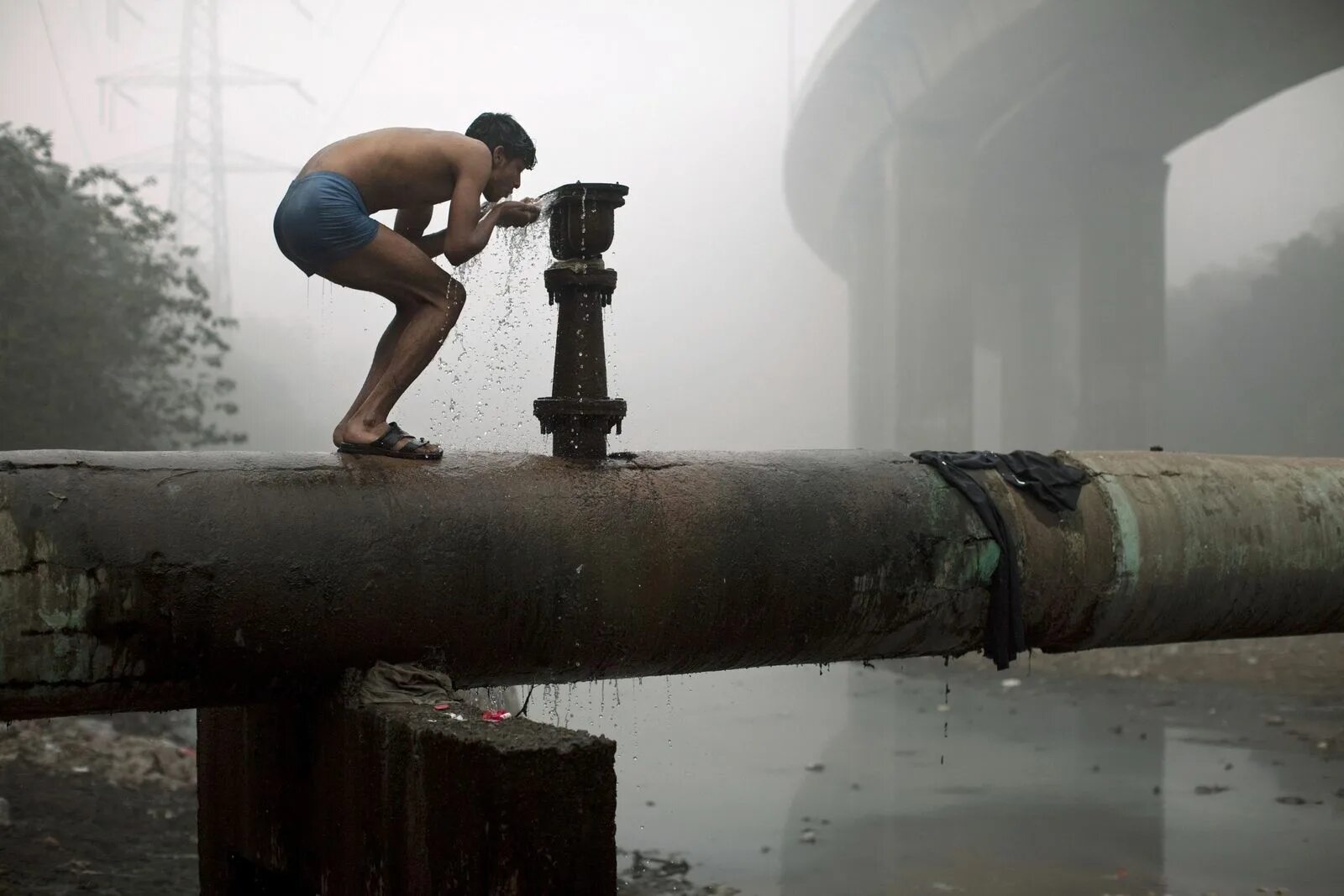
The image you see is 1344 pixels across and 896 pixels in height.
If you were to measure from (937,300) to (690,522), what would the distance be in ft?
34.7

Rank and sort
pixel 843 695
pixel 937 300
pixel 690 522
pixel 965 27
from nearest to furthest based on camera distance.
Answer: pixel 690 522
pixel 843 695
pixel 965 27
pixel 937 300

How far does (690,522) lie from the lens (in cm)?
313

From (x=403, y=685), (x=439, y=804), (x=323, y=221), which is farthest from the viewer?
(x=323, y=221)

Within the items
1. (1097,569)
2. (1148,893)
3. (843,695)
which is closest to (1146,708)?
(843,695)

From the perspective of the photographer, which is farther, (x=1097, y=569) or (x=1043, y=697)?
Result: (x=1043, y=697)

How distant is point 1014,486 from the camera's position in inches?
146

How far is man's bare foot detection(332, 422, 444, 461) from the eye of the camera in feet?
9.90

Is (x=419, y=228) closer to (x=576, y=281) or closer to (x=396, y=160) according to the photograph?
(x=396, y=160)

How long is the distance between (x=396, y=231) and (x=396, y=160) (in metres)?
0.20

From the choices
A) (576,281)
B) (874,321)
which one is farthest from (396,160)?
(874,321)

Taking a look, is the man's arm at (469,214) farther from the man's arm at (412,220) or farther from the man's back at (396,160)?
the man's arm at (412,220)

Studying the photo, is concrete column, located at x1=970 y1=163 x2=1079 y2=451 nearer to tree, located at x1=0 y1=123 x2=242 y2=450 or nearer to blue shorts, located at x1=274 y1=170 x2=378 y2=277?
tree, located at x1=0 y1=123 x2=242 y2=450

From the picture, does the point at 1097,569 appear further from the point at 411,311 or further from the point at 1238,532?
the point at 411,311

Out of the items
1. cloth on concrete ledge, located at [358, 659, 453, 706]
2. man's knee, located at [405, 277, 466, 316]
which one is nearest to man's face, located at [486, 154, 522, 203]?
man's knee, located at [405, 277, 466, 316]
